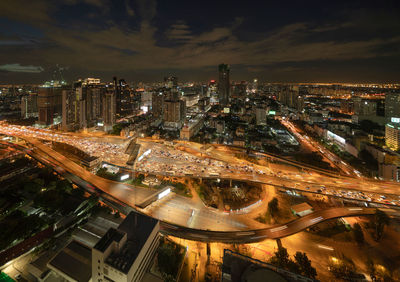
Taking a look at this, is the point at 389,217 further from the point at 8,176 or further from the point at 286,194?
the point at 8,176

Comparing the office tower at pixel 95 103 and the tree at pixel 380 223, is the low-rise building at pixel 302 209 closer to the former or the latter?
the tree at pixel 380 223

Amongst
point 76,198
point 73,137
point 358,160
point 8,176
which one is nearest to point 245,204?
point 76,198

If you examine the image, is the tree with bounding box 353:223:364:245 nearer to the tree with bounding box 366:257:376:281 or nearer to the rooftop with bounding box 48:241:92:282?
the tree with bounding box 366:257:376:281

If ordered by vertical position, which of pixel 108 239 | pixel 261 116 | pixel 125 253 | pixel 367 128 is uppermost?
pixel 261 116

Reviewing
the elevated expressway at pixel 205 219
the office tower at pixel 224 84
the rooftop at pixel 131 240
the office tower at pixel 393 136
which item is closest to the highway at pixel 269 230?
the elevated expressway at pixel 205 219

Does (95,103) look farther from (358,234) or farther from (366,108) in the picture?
(366,108)

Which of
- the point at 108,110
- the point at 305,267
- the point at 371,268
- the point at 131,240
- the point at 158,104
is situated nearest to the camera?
the point at 131,240

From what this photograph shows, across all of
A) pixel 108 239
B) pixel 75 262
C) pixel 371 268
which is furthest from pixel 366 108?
pixel 75 262
